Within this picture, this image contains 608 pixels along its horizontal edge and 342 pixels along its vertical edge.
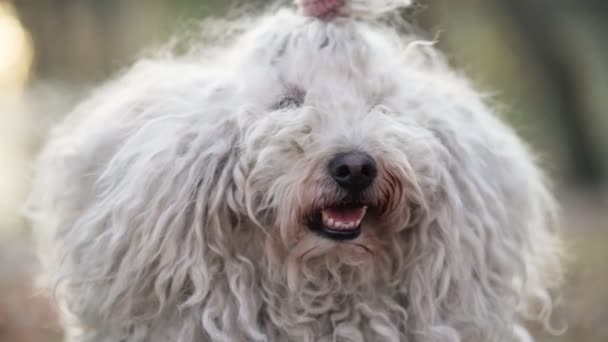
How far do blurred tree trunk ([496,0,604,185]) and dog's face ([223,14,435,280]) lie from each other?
9.66 m

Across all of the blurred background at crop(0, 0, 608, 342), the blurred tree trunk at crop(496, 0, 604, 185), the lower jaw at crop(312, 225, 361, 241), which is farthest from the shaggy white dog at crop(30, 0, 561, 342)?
the blurred tree trunk at crop(496, 0, 604, 185)

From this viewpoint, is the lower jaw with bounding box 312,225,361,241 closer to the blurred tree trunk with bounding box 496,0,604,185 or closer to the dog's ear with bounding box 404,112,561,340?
the dog's ear with bounding box 404,112,561,340

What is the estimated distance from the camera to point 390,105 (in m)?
3.62

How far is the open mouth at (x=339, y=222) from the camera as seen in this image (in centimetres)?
343

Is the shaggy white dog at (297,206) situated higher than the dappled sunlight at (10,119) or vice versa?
the dappled sunlight at (10,119)

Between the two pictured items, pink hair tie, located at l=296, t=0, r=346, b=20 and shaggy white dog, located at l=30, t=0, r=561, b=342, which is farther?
pink hair tie, located at l=296, t=0, r=346, b=20

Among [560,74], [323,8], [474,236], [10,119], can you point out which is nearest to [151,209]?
[323,8]

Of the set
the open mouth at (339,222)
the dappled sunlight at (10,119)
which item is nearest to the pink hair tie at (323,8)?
the open mouth at (339,222)

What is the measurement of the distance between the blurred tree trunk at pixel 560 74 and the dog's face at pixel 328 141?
9658mm

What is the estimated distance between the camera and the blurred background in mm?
6512

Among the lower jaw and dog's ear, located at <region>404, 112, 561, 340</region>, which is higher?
dog's ear, located at <region>404, 112, 561, 340</region>

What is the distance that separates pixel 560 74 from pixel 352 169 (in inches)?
423

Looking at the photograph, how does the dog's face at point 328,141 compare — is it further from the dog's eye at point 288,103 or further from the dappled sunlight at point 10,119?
the dappled sunlight at point 10,119

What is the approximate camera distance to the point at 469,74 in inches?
207
